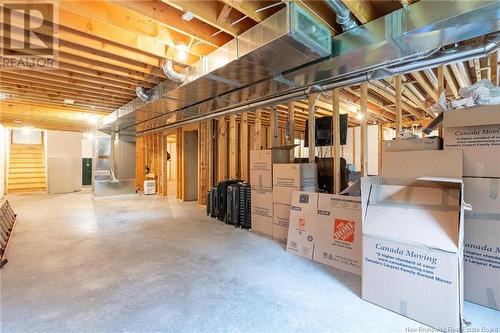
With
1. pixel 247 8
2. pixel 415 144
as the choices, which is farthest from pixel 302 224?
pixel 247 8

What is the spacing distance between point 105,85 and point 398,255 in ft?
15.1

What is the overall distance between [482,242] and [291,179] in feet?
6.26

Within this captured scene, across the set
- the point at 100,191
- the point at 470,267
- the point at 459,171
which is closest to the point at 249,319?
the point at 470,267

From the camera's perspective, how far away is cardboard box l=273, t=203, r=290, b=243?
133 inches

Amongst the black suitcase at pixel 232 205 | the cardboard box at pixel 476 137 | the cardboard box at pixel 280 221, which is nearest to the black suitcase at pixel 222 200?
the black suitcase at pixel 232 205

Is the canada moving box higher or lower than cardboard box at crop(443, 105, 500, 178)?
lower

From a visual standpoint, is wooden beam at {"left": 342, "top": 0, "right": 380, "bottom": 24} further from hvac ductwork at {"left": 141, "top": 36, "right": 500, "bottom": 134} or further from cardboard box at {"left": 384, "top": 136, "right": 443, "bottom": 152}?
cardboard box at {"left": 384, "top": 136, "right": 443, "bottom": 152}

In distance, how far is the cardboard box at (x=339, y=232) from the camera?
253 cm

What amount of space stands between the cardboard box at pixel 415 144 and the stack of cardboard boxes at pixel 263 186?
1.62m

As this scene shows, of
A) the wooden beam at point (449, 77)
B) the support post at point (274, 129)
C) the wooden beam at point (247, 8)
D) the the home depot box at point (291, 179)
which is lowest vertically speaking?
the the home depot box at point (291, 179)

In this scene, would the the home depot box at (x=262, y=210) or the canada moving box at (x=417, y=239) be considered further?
the the home depot box at (x=262, y=210)

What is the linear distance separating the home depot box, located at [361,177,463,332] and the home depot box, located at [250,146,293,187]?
5.69 ft

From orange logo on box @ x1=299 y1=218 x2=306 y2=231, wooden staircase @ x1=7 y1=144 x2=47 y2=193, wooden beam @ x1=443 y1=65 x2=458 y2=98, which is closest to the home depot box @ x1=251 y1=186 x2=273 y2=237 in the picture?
orange logo on box @ x1=299 y1=218 x2=306 y2=231

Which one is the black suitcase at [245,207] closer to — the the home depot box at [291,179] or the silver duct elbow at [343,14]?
the the home depot box at [291,179]
